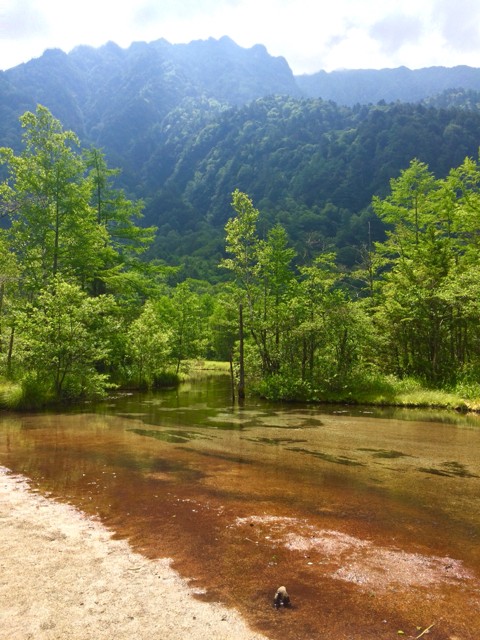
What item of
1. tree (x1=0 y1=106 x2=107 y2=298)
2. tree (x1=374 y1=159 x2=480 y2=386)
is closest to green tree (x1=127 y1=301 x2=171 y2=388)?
tree (x1=0 y1=106 x2=107 y2=298)

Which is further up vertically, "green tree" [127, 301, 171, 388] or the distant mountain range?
the distant mountain range

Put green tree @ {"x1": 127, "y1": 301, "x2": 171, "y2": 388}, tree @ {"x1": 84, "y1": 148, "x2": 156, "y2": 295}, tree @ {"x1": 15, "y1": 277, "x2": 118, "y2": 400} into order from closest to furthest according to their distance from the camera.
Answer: tree @ {"x1": 15, "y1": 277, "x2": 118, "y2": 400}
green tree @ {"x1": 127, "y1": 301, "x2": 171, "y2": 388}
tree @ {"x1": 84, "y1": 148, "x2": 156, "y2": 295}

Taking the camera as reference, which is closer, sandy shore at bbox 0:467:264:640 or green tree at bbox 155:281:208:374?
sandy shore at bbox 0:467:264:640

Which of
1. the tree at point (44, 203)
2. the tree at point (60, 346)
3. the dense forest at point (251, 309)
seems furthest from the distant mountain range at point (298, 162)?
the tree at point (60, 346)

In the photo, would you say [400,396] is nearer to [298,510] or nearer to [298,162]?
[298,510]

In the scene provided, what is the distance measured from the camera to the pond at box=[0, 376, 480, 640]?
391 cm

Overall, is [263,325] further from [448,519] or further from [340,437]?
[448,519]

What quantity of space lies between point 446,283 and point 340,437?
14.5 m

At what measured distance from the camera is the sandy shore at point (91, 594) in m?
3.48

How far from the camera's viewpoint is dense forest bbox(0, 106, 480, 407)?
20688 millimetres

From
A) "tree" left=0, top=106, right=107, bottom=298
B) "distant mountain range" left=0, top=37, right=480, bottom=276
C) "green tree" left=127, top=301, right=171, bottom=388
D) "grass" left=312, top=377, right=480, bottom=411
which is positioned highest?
"distant mountain range" left=0, top=37, right=480, bottom=276

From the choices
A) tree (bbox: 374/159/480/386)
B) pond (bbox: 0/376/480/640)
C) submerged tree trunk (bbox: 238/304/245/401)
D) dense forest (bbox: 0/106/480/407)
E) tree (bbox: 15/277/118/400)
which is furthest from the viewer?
submerged tree trunk (bbox: 238/304/245/401)

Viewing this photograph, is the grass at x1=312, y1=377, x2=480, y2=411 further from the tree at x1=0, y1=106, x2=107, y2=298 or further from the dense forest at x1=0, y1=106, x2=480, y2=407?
the tree at x1=0, y1=106, x2=107, y2=298

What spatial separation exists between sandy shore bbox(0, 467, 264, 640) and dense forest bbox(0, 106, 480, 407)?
594 inches
